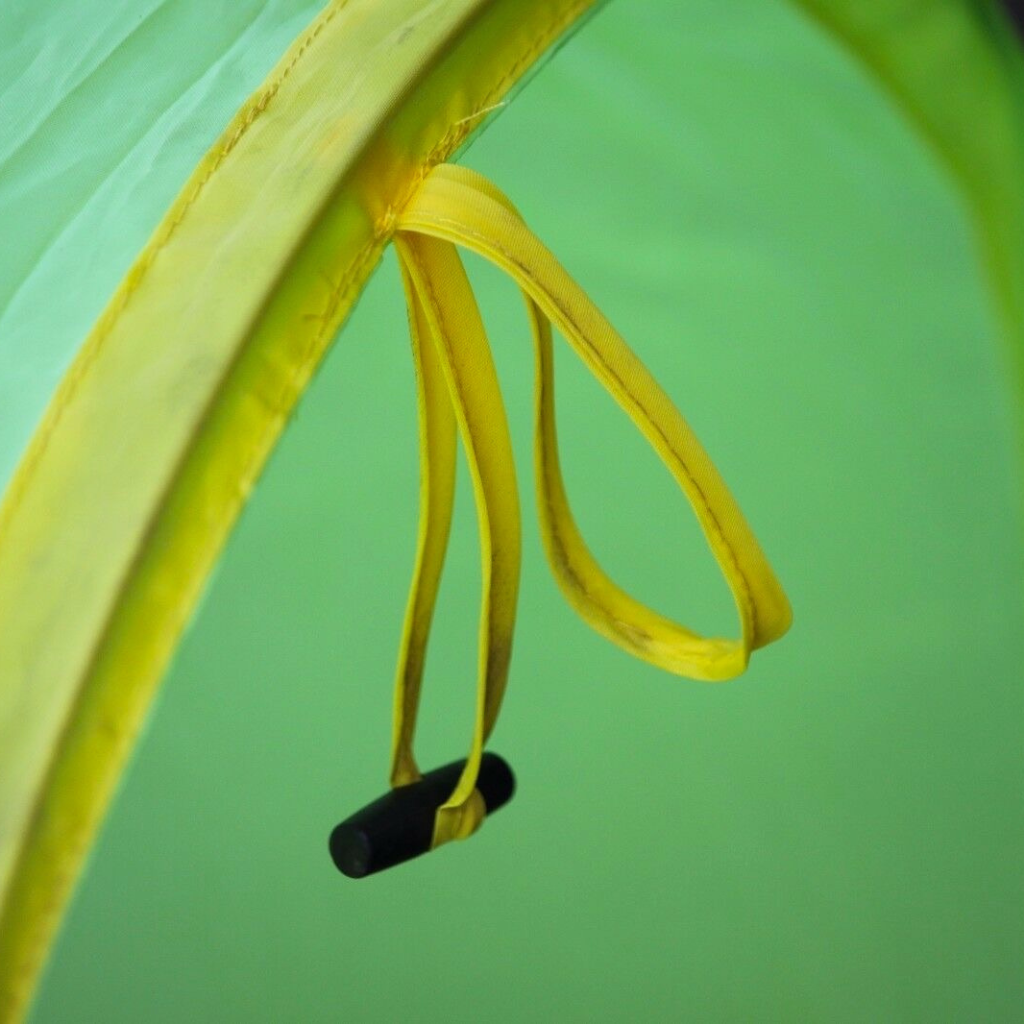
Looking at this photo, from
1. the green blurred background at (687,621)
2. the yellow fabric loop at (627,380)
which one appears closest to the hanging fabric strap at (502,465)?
the yellow fabric loop at (627,380)

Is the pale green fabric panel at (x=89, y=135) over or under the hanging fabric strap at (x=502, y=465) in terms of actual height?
over

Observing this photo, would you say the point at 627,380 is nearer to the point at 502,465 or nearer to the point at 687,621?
the point at 502,465

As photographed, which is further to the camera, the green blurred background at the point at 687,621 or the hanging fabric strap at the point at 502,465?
the green blurred background at the point at 687,621

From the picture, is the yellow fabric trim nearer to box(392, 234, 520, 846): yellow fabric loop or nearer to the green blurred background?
box(392, 234, 520, 846): yellow fabric loop

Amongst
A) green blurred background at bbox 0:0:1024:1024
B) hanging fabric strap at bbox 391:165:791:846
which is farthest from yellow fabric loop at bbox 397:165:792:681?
green blurred background at bbox 0:0:1024:1024

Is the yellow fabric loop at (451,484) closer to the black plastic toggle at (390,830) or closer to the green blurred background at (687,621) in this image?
the black plastic toggle at (390,830)

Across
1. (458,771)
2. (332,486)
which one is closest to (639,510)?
(332,486)
